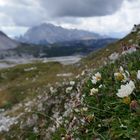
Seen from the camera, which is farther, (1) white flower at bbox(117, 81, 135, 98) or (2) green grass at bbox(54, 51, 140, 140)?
(2) green grass at bbox(54, 51, 140, 140)

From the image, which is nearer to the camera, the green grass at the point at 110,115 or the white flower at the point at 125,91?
the white flower at the point at 125,91

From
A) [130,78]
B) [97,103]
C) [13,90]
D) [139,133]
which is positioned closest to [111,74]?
[97,103]

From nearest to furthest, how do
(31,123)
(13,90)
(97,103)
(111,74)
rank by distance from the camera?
(97,103), (111,74), (31,123), (13,90)

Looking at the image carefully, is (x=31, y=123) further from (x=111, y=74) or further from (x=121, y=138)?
(x=121, y=138)

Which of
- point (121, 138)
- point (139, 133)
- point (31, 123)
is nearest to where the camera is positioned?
point (139, 133)

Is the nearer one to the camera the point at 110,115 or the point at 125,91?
the point at 125,91

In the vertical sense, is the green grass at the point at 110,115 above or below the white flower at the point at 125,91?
below

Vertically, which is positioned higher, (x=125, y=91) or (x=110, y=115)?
(x=125, y=91)

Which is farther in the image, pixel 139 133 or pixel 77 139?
pixel 77 139

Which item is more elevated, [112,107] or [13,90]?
[112,107]

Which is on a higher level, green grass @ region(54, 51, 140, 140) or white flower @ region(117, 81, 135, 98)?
white flower @ region(117, 81, 135, 98)

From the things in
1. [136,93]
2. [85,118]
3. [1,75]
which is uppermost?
[136,93]
